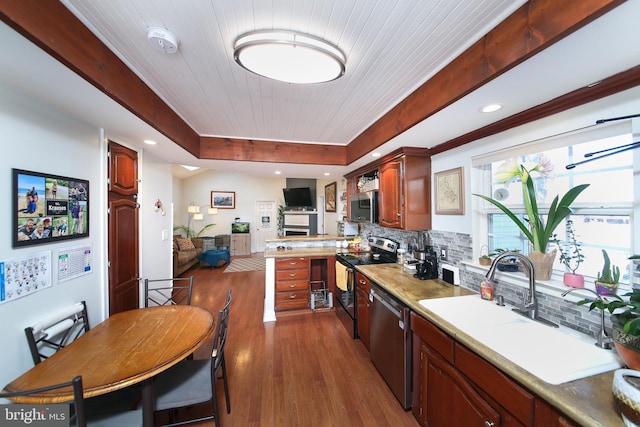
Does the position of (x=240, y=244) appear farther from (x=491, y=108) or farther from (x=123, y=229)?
(x=491, y=108)

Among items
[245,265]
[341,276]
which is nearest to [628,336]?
[341,276]

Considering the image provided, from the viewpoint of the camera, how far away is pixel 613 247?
4.13ft

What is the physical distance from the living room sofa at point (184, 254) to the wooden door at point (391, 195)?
4819 millimetres

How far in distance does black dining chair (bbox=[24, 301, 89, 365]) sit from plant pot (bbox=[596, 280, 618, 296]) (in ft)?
10.3

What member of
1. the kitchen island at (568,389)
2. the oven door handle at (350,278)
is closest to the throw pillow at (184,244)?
the oven door handle at (350,278)

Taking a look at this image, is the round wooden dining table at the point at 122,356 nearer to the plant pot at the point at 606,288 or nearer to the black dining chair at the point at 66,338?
the black dining chair at the point at 66,338

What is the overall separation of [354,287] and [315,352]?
0.81 metres

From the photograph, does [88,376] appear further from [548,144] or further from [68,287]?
[548,144]

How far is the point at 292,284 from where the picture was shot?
11.2ft

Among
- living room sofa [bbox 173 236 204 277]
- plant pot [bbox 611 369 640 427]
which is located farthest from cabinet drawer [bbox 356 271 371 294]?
living room sofa [bbox 173 236 204 277]

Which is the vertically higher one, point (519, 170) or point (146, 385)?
point (519, 170)

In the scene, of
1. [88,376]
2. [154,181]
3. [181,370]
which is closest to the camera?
[88,376]

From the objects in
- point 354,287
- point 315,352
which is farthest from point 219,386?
point 354,287

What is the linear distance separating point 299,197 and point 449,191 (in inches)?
210
